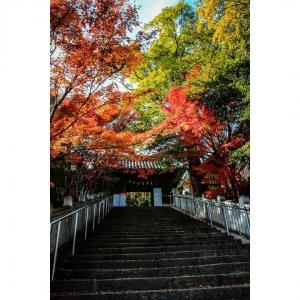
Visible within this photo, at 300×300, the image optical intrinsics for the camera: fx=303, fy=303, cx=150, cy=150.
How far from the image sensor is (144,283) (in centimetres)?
368

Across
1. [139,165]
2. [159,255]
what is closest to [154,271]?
[159,255]

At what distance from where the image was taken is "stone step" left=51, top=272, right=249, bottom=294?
355cm

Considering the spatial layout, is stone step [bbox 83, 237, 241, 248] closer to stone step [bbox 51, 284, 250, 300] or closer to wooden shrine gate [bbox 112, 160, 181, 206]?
stone step [bbox 51, 284, 250, 300]

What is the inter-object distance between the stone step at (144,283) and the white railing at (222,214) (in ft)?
6.20

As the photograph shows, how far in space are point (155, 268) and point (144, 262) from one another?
1.25ft

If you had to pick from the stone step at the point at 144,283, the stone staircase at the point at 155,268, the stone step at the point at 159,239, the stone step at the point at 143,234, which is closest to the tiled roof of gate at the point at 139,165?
the stone step at the point at 143,234

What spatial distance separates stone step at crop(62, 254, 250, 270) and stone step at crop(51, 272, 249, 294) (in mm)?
706

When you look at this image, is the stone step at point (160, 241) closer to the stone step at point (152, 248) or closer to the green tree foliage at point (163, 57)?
the stone step at point (152, 248)

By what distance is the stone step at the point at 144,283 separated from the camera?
3.55m

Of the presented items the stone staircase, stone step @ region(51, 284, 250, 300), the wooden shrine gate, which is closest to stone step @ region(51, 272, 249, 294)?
the stone staircase
